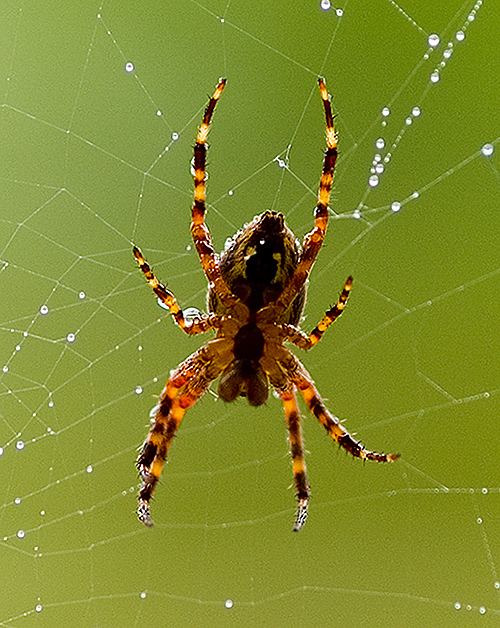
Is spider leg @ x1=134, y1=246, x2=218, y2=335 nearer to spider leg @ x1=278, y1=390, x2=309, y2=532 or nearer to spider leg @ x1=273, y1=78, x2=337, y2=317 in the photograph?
spider leg @ x1=273, y1=78, x2=337, y2=317

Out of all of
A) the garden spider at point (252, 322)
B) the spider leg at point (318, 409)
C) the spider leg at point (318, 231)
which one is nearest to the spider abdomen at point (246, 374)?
the garden spider at point (252, 322)

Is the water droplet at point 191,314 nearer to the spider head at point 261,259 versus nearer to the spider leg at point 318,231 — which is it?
the spider head at point 261,259

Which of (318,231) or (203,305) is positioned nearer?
(318,231)

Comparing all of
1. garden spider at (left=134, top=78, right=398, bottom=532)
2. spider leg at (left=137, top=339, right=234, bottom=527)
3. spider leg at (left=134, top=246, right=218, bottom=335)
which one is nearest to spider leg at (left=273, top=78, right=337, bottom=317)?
garden spider at (left=134, top=78, right=398, bottom=532)

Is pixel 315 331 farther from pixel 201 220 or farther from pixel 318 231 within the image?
pixel 201 220

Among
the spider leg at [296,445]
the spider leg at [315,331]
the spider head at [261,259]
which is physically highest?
the spider head at [261,259]

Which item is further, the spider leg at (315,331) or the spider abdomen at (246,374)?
the spider abdomen at (246,374)

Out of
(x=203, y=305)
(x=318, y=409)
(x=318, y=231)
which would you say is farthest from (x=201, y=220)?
(x=203, y=305)

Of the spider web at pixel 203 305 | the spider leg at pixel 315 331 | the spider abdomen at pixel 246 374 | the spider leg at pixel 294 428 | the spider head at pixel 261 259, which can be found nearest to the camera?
the spider head at pixel 261 259
